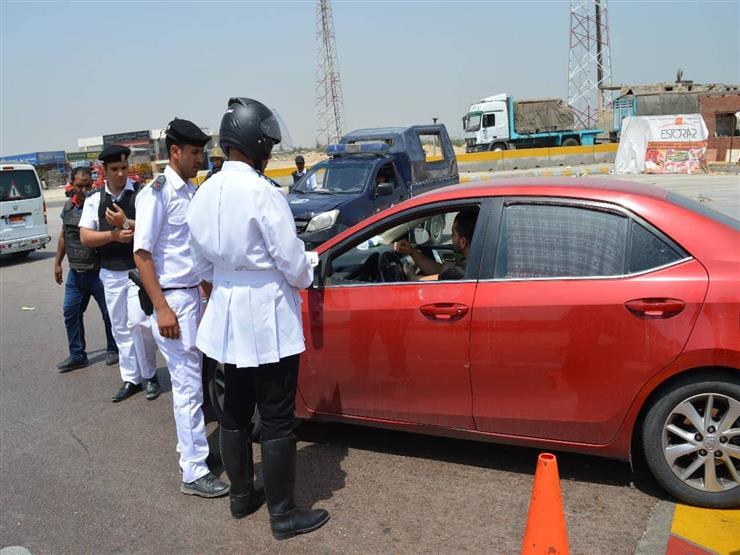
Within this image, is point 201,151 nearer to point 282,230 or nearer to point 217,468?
point 282,230

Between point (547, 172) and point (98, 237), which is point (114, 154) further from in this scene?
point (547, 172)

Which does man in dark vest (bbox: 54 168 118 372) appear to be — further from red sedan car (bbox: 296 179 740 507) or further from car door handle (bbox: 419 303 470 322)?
car door handle (bbox: 419 303 470 322)

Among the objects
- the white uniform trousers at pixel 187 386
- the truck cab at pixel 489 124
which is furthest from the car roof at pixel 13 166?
the truck cab at pixel 489 124

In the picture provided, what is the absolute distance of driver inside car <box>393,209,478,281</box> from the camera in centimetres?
370

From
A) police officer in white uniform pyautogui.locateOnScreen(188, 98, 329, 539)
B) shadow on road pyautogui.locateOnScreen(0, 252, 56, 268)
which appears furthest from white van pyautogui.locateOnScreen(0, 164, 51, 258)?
police officer in white uniform pyautogui.locateOnScreen(188, 98, 329, 539)

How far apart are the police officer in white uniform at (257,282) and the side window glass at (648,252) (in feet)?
5.33

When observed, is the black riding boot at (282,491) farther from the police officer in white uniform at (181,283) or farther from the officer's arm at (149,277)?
the officer's arm at (149,277)

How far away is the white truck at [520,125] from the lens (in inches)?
1384

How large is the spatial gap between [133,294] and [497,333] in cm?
291

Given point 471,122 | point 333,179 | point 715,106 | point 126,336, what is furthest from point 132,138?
point 126,336

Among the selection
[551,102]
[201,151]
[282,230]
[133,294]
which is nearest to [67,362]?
[133,294]

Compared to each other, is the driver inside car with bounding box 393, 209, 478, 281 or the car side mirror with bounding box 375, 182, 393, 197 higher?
the car side mirror with bounding box 375, 182, 393, 197

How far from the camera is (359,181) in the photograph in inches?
441

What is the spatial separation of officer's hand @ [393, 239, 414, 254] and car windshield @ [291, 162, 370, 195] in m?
6.61
